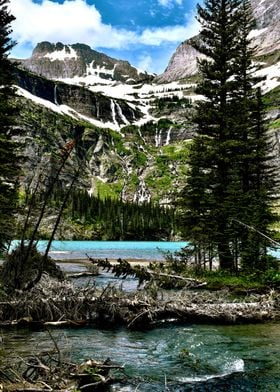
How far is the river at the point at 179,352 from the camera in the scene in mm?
11539

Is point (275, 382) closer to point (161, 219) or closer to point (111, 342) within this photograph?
point (111, 342)

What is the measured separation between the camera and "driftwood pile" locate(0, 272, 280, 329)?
17.9 m

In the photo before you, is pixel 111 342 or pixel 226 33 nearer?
pixel 111 342

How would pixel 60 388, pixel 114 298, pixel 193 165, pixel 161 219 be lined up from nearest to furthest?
pixel 60 388
pixel 114 298
pixel 193 165
pixel 161 219

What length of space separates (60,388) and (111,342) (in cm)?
705

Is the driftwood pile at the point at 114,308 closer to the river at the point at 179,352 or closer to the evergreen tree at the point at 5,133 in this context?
the river at the point at 179,352

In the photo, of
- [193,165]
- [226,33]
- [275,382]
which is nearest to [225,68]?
[226,33]

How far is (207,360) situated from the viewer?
13789 mm

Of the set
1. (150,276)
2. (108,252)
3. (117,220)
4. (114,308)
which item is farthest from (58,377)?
(117,220)

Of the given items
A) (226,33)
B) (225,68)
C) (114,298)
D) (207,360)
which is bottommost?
(207,360)

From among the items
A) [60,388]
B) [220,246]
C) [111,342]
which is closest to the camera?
[60,388]

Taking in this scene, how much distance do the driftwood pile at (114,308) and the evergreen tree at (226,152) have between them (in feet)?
31.6

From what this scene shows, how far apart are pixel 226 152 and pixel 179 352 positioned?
2038 cm

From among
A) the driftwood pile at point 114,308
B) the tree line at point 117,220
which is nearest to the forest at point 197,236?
the driftwood pile at point 114,308
